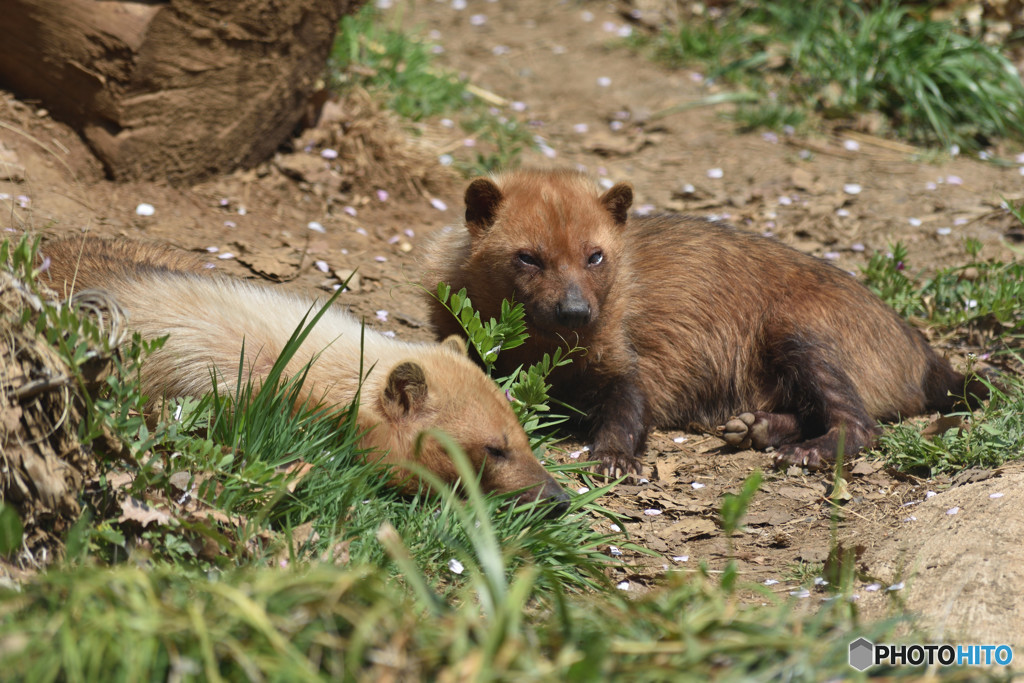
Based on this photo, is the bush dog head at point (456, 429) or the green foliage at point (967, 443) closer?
the bush dog head at point (456, 429)

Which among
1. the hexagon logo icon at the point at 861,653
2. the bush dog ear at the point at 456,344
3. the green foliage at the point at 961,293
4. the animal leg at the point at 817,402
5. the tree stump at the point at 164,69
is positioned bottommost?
the animal leg at the point at 817,402

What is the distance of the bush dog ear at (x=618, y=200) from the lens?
204 inches

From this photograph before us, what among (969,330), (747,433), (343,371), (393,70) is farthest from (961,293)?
(393,70)

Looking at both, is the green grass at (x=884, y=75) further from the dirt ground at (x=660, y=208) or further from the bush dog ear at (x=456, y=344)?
the bush dog ear at (x=456, y=344)

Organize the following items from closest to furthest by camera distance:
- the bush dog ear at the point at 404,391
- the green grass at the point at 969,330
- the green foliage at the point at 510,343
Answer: the bush dog ear at the point at 404,391, the green foliage at the point at 510,343, the green grass at the point at 969,330

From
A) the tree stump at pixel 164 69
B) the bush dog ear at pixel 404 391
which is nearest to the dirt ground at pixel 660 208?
the tree stump at pixel 164 69

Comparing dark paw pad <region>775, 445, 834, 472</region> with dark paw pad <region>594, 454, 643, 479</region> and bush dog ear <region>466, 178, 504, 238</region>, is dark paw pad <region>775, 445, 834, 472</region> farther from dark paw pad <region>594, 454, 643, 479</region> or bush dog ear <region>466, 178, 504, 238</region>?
bush dog ear <region>466, 178, 504, 238</region>

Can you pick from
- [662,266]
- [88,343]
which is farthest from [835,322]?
[88,343]

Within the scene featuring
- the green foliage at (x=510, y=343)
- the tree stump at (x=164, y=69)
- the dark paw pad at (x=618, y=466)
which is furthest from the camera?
the tree stump at (x=164, y=69)

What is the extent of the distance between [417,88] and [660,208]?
238 cm

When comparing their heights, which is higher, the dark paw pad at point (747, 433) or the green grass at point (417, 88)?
the green grass at point (417, 88)

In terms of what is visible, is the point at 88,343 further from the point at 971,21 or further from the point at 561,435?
the point at 971,21

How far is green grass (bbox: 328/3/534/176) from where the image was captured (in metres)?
7.82

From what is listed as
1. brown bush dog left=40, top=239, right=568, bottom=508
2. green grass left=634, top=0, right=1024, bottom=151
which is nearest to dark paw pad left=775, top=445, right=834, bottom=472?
brown bush dog left=40, top=239, right=568, bottom=508
